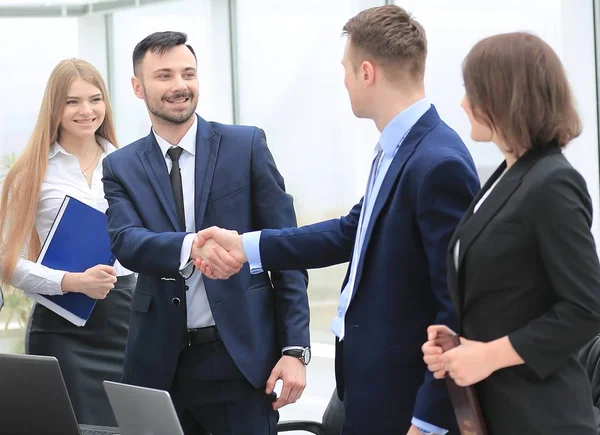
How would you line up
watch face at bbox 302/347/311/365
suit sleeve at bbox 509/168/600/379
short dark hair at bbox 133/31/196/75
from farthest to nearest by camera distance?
short dark hair at bbox 133/31/196/75
watch face at bbox 302/347/311/365
suit sleeve at bbox 509/168/600/379

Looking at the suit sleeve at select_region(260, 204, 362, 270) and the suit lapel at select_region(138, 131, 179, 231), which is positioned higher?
the suit lapel at select_region(138, 131, 179, 231)

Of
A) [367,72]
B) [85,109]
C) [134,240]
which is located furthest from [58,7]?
[367,72]

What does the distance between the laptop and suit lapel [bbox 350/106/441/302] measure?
27.9 inches

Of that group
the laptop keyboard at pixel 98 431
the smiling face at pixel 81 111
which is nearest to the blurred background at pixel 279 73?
the smiling face at pixel 81 111

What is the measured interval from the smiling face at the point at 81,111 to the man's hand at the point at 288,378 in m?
1.26

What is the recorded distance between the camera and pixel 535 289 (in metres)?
1.62

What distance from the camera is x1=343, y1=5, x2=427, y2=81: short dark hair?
2.05 meters

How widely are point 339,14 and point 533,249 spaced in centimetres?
376

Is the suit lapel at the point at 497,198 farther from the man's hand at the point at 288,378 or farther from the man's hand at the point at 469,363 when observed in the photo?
the man's hand at the point at 288,378

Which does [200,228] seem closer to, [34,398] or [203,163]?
[203,163]

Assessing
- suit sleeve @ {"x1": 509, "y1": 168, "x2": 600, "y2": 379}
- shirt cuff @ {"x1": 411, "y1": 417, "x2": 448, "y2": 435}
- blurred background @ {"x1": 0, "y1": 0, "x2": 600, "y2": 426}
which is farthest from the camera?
blurred background @ {"x1": 0, "y1": 0, "x2": 600, "y2": 426}

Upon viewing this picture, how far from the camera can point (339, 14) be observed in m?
5.17

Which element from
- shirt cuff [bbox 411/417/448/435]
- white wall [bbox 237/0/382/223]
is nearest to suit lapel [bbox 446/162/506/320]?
shirt cuff [bbox 411/417/448/435]

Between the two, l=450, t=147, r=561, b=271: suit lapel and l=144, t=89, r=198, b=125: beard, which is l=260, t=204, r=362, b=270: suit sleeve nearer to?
l=144, t=89, r=198, b=125: beard
